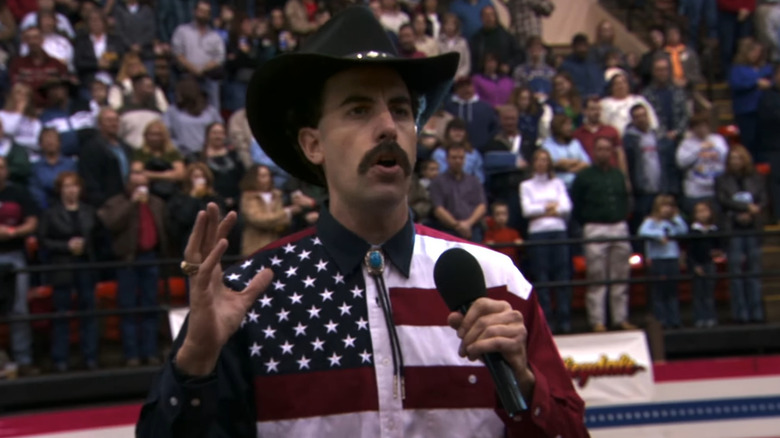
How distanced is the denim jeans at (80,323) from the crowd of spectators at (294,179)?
0.02 m

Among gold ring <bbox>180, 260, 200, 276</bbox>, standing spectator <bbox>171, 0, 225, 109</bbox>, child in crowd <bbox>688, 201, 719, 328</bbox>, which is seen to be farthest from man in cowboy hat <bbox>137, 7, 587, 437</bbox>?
standing spectator <bbox>171, 0, 225, 109</bbox>

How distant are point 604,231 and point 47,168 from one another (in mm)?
4715

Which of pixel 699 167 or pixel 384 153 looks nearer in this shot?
pixel 384 153

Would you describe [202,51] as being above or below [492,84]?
above

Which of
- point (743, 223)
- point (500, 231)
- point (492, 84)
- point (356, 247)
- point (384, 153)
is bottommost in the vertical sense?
point (743, 223)

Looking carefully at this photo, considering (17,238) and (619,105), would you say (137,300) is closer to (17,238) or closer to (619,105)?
(17,238)

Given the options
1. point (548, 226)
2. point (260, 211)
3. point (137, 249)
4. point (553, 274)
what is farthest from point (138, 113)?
point (553, 274)

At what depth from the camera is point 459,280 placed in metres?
2.43

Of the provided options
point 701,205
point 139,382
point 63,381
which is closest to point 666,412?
point 701,205

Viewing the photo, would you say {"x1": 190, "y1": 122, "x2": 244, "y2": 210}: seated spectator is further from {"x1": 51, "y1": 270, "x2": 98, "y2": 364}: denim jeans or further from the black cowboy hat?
the black cowboy hat

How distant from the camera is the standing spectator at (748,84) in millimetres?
12297

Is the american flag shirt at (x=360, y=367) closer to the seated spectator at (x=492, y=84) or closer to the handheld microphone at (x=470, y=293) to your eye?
Answer: the handheld microphone at (x=470, y=293)

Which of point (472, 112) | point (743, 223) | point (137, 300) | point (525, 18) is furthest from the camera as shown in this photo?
Result: point (525, 18)

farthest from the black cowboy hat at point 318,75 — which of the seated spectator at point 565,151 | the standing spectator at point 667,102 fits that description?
the standing spectator at point 667,102
